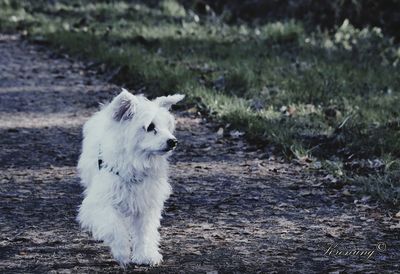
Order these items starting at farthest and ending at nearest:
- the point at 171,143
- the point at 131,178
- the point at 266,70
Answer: the point at 266,70, the point at 131,178, the point at 171,143

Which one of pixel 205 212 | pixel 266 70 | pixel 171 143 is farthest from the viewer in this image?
pixel 266 70

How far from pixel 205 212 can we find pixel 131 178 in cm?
176

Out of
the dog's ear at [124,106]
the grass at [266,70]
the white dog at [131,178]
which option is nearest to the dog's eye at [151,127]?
the white dog at [131,178]

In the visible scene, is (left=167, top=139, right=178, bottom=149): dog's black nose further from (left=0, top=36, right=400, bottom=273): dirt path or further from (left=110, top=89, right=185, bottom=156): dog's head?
(left=0, top=36, right=400, bottom=273): dirt path

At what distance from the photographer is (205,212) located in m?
7.28

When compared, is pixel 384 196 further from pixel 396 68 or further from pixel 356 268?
pixel 396 68

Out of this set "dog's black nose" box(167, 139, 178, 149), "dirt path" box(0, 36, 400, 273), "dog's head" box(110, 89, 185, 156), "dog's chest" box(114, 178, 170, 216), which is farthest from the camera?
"dirt path" box(0, 36, 400, 273)

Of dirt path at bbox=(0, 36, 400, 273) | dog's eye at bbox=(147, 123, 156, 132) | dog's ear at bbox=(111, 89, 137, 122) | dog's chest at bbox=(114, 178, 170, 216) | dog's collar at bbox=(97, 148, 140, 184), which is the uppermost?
dog's ear at bbox=(111, 89, 137, 122)

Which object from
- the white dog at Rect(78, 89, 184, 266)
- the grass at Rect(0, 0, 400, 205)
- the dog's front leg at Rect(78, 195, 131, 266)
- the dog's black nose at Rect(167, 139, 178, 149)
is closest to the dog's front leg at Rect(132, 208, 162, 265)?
the white dog at Rect(78, 89, 184, 266)

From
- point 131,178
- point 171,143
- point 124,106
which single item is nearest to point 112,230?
point 131,178

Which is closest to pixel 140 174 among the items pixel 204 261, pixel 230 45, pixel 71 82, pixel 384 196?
pixel 204 261

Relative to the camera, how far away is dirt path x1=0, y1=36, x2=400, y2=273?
5.86m

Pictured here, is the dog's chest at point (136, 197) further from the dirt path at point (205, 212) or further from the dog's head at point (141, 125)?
the dirt path at point (205, 212)

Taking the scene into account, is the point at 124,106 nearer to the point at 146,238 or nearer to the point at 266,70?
the point at 146,238
